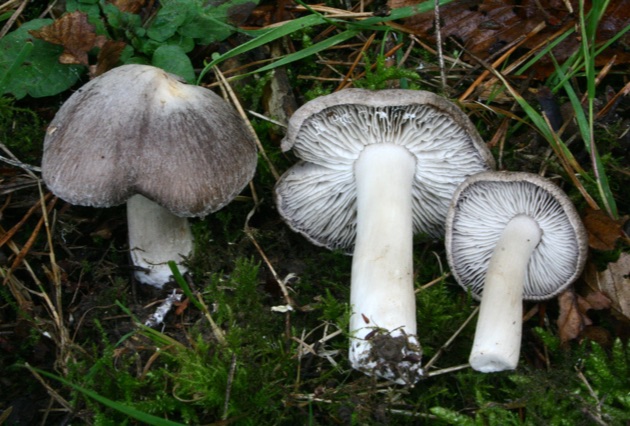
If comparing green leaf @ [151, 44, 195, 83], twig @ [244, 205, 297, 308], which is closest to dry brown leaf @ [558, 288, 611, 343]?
twig @ [244, 205, 297, 308]

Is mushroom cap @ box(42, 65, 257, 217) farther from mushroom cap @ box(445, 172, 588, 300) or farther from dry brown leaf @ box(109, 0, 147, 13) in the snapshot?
mushroom cap @ box(445, 172, 588, 300)

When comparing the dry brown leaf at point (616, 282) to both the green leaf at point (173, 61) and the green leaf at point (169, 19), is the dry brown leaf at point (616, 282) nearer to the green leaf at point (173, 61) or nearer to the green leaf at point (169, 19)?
the green leaf at point (173, 61)

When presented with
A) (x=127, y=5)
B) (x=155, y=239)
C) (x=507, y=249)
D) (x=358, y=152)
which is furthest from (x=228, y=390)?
(x=127, y=5)

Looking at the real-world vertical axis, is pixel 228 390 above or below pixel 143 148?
below

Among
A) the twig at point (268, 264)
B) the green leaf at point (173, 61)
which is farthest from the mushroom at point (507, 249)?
the green leaf at point (173, 61)

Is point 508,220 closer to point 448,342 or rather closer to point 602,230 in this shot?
point 602,230

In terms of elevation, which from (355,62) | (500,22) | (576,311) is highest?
(500,22)

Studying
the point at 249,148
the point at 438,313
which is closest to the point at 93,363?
the point at 249,148
